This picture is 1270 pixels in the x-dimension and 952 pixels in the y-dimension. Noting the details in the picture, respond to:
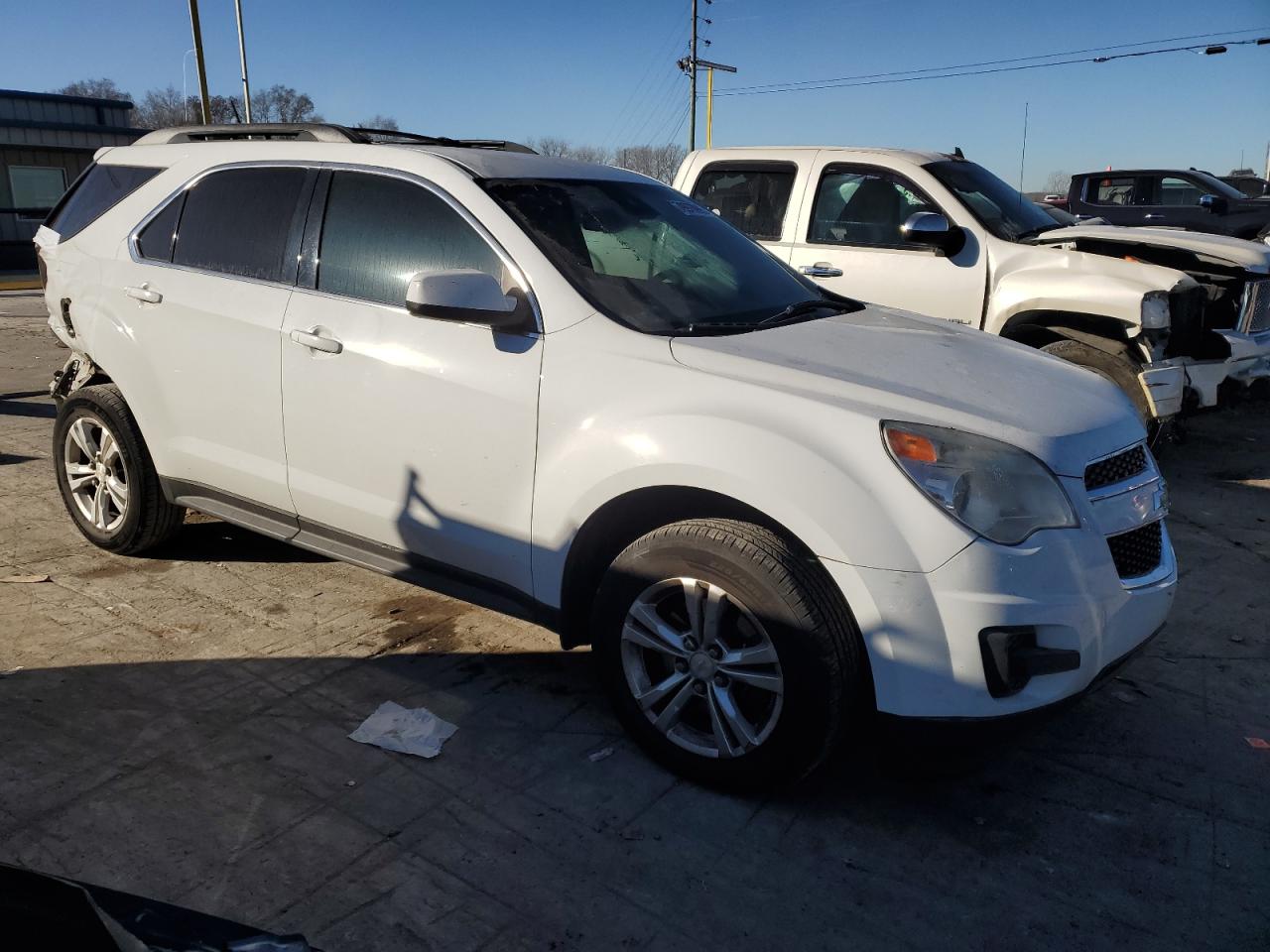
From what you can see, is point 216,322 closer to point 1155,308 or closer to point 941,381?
point 941,381

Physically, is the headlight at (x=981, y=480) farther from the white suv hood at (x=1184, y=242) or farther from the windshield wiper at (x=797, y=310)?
the white suv hood at (x=1184, y=242)

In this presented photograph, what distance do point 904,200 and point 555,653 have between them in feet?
15.4

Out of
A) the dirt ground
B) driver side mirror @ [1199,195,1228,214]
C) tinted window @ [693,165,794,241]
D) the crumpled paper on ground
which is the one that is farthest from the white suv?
driver side mirror @ [1199,195,1228,214]

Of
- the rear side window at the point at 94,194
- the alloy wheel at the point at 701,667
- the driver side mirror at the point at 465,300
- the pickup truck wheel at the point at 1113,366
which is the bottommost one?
the alloy wheel at the point at 701,667

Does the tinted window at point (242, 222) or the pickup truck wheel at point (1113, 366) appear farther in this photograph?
the pickup truck wheel at point (1113, 366)

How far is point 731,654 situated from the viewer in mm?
3035

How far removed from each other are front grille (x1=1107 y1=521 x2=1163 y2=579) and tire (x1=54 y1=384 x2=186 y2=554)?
389 centimetres

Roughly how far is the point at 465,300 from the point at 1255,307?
645cm

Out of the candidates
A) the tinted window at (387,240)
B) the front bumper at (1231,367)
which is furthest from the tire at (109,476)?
the front bumper at (1231,367)

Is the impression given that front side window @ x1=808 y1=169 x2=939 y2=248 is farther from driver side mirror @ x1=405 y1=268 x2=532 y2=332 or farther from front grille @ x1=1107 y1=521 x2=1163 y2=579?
driver side mirror @ x1=405 y1=268 x2=532 y2=332

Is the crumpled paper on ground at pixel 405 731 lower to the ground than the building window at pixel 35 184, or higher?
lower

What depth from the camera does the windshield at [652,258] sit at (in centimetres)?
353

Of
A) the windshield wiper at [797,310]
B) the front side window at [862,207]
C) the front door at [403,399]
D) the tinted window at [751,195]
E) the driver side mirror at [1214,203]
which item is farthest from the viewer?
the driver side mirror at [1214,203]

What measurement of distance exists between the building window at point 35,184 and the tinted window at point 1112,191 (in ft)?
82.3
